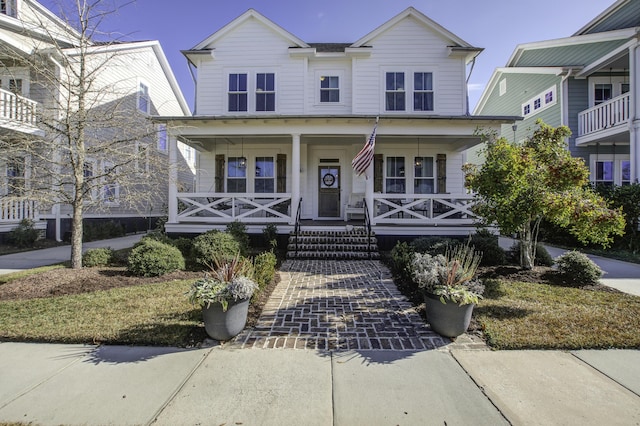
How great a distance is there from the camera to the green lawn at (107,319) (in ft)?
11.7

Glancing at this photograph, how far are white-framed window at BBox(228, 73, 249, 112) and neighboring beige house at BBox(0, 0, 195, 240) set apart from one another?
285 cm

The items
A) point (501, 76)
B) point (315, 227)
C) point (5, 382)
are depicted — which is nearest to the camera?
point (5, 382)

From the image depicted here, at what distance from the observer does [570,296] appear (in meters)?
5.04

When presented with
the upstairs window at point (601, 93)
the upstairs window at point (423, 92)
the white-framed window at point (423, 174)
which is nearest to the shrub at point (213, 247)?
the white-framed window at point (423, 174)

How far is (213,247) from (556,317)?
6.43m

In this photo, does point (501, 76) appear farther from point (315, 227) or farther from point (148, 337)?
point (148, 337)

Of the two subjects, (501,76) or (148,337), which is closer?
(148,337)

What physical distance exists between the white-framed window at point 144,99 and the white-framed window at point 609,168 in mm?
21746

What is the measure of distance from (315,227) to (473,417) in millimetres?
7435

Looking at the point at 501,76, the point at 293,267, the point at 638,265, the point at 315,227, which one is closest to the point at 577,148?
the point at 501,76

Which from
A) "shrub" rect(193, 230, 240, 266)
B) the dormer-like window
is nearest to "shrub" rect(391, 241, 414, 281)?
"shrub" rect(193, 230, 240, 266)

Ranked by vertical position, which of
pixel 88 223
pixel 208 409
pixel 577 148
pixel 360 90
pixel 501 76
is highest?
pixel 501 76

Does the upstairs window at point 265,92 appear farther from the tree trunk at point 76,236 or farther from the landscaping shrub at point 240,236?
the tree trunk at point 76,236

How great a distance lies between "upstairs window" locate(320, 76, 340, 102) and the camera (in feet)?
40.1
